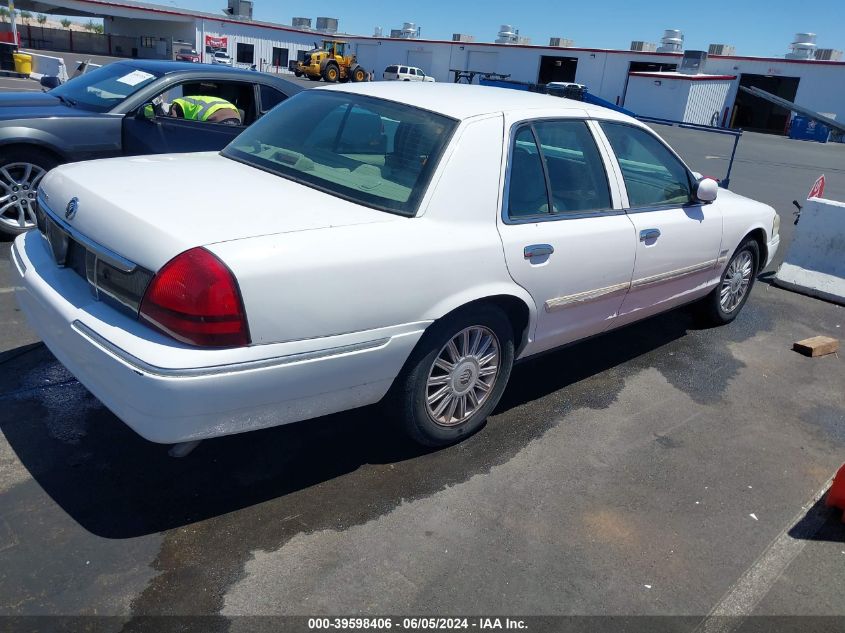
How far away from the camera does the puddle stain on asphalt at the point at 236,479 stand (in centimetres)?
274

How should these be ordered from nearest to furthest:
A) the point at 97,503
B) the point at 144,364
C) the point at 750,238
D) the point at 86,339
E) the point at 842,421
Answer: the point at 144,364
the point at 86,339
the point at 97,503
the point at 842,421
the point at 750,238

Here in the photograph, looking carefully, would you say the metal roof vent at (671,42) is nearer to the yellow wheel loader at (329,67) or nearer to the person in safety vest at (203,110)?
the yellow wheel loader at (329,67)

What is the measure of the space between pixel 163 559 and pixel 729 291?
469 centimetres

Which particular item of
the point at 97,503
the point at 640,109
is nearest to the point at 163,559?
the point at 97,503

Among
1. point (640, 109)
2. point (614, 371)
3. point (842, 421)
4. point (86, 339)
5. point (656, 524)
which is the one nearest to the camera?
point (86, 339)

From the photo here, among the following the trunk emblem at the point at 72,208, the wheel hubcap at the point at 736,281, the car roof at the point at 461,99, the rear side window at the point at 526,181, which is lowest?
the wheel hubcap at the point at 736,281

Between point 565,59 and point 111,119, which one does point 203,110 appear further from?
point 565,59

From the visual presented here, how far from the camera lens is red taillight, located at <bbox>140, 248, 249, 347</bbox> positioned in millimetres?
2545

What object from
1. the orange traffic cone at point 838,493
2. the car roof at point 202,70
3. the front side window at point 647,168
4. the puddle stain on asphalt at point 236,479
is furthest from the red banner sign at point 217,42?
the orange traffic cone at point 838,493

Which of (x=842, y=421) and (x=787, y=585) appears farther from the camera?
(x=842, y=421)

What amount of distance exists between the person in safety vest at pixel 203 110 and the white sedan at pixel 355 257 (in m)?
2.75

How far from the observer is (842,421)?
4.46m

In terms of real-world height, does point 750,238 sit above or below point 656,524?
above

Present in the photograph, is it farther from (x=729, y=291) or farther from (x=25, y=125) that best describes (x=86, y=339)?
(x=729, y=291)
